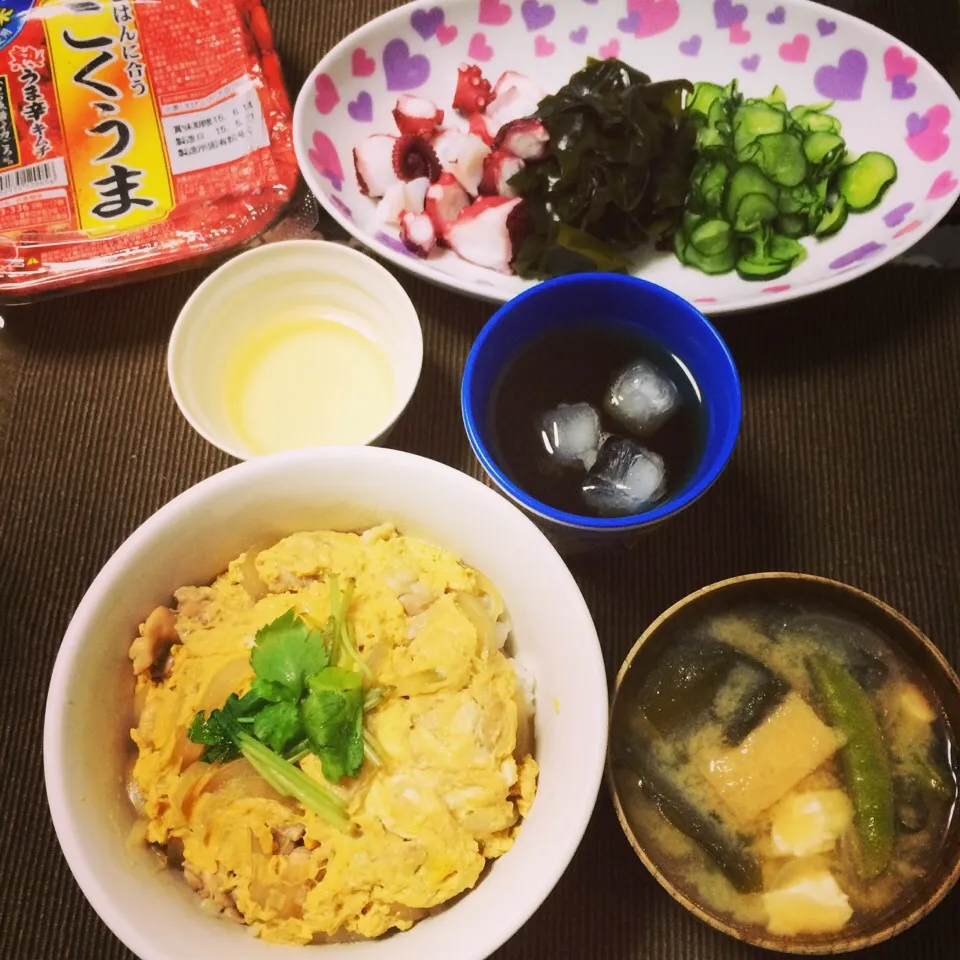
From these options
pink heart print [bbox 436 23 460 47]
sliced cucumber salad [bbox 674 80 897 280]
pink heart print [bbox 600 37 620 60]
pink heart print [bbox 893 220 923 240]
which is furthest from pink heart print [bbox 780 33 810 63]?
pink heart print [bbox 436 23 460 47]

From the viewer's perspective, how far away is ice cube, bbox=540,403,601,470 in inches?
53.5

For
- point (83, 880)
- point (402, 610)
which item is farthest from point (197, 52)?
point (83, 880)

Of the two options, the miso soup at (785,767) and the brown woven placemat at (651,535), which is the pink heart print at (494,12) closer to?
the brown woven placemat at (651,535)

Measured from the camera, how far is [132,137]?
68.9 inches

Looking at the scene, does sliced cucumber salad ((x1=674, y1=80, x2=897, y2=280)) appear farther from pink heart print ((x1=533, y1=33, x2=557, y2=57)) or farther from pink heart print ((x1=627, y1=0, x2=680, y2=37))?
pink heart print ((x1=533, y1=33, x2=557, y2=57))

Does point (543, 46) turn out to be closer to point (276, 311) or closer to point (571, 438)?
point (276, 311)

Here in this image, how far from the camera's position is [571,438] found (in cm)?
136

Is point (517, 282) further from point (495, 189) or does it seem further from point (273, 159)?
point (273, 159)

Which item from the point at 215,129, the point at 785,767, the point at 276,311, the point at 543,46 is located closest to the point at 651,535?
the point at 785,767

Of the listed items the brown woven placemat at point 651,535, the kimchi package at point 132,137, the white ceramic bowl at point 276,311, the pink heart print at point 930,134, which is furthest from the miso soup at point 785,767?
the kimchi package at point 132,137

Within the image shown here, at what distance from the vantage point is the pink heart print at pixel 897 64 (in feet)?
5.36

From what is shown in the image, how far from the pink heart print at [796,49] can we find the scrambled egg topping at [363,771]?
135 centimetres

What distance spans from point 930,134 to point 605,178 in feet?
2.26

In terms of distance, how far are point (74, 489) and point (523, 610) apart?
37.8 inches
